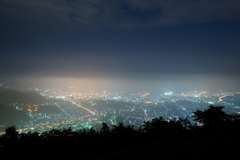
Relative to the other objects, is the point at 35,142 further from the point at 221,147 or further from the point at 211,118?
the point at 211,118

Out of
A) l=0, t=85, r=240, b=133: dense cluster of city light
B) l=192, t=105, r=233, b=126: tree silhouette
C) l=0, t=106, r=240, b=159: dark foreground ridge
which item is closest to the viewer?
l=0, t=106, r=240, b=159: dark foreground ridge

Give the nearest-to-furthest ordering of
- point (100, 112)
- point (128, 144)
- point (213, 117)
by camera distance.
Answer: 1. point (128, 144)
2. point (213, 117)
3. point (100, 112)

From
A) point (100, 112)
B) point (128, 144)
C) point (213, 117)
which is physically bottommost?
point (100, 112)

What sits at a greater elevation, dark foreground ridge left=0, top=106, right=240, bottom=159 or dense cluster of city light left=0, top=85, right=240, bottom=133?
dark foreground ridge left=0, top=106, right=240, bottom=159

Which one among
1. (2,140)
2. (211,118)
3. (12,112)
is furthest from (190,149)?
(12,112)

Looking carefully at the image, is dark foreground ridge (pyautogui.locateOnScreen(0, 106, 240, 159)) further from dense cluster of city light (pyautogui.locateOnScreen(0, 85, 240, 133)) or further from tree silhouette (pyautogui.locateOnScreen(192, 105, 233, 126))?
dense cluster of city light (pyautogui.locateOnScreen(0, 85, 240, 133))

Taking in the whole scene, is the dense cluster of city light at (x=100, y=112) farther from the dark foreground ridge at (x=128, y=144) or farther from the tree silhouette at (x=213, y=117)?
the dark foreground ridge at (x=128, y=144)

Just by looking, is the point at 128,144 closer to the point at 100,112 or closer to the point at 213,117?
the point at 213,117

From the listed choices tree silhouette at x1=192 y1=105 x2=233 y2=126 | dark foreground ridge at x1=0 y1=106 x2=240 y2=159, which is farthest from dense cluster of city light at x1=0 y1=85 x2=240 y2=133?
dark foreground ridge at x1=0 y1=106 x2=240 y2=159

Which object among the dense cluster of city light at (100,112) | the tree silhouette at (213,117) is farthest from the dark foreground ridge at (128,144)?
the dense cluster of city light at (100,112)

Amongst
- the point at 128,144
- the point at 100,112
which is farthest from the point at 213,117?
the point at 100,112
